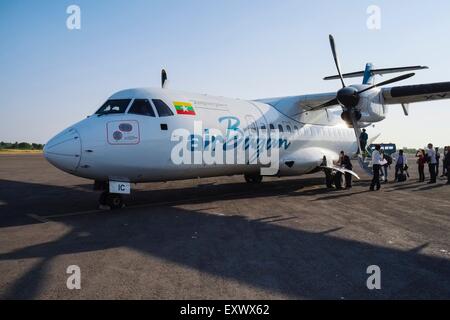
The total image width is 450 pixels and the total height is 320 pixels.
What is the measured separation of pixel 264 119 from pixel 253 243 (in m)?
8.16

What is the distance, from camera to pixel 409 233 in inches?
287

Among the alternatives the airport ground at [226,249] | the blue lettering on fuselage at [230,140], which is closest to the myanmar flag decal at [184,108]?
the blue lettering on fuselage at [230,140]

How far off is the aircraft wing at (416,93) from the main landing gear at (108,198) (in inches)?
443

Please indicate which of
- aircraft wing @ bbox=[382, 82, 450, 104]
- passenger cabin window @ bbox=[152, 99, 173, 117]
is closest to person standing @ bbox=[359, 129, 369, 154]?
aircraft wing @ bbox=[382, 82, 450, 104]

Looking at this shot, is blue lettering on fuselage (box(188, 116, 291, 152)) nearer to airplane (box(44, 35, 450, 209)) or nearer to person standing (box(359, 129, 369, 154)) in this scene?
airplane (box(44, 35, 450, 209))

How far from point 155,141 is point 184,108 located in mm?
1628

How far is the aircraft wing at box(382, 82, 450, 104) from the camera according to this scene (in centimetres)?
1302

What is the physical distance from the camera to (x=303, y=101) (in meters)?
15.6

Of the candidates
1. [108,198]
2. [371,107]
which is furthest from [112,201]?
[371,107]

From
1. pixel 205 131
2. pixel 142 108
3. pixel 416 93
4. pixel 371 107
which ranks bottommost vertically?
pixel 205 131

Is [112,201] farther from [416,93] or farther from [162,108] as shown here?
[416,93]

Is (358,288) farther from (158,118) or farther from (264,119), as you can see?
(264,119)

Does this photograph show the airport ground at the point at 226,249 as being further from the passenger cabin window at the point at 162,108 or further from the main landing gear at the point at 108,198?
the passenger cabin window at the point at 162,108

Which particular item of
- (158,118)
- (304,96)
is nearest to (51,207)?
(158,118)
